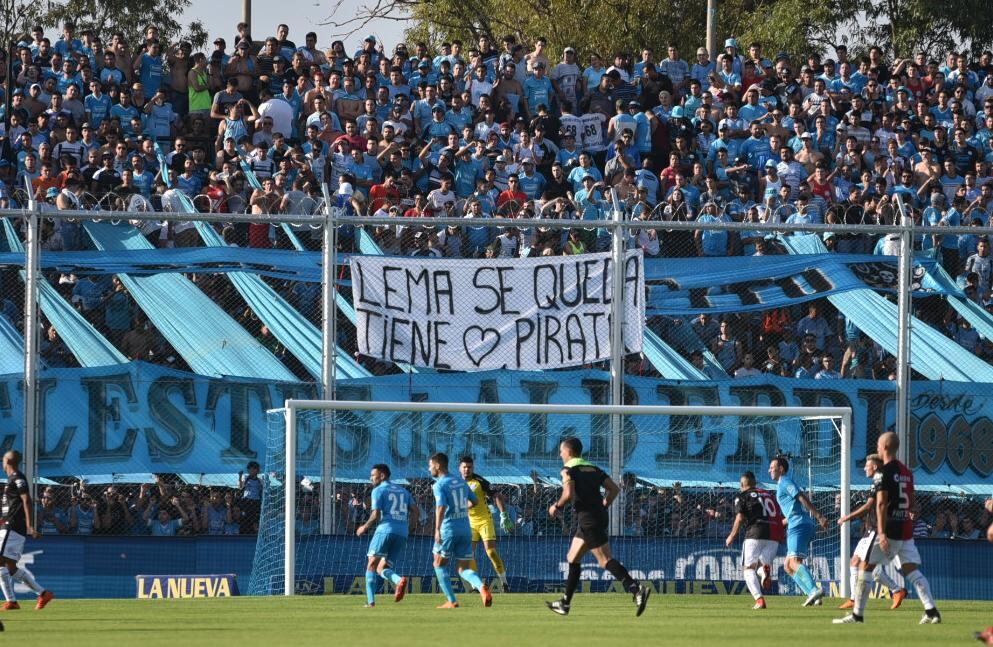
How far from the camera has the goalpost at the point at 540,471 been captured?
20047 millimetres

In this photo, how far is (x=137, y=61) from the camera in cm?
2603

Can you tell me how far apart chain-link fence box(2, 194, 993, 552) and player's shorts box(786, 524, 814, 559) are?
2026mm

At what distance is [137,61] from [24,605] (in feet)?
35.1

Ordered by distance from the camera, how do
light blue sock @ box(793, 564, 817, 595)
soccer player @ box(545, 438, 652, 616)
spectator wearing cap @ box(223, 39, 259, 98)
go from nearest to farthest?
soccer player @ box(545, 438, 652, 616)
light blue sock @ box(793, 564, 817, 595)
spectator wearing cap @ box(223, 39, 259, 98)

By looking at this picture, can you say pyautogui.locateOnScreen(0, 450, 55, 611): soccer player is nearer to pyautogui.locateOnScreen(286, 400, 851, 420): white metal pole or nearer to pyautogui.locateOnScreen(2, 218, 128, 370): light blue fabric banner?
pyautogui.locateOnScreen(2, 218, 128, 370): light blue fabric banner

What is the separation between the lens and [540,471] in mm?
21234

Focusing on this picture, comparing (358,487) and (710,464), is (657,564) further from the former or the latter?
(358,487)

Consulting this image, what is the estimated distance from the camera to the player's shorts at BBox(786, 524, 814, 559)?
1903 centimetres

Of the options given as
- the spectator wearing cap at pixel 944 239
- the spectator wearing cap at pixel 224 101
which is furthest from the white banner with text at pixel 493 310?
the spectator wearing cap at pixel 224 101

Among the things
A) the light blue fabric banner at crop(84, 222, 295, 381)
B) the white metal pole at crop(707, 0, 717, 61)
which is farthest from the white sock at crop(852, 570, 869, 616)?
the white metal pole at crop(707, 0, 717, 61)

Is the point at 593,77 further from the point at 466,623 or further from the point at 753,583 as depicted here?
the point at 466,623

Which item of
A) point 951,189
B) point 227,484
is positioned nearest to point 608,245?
point 227,484

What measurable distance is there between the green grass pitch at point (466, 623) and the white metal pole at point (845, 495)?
2.30 ft

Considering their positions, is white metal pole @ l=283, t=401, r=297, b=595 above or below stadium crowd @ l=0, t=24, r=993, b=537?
below
